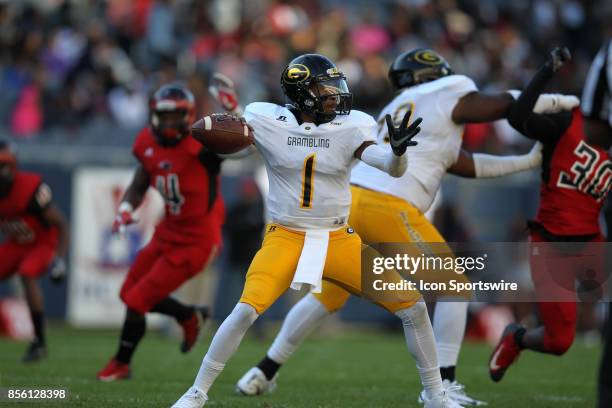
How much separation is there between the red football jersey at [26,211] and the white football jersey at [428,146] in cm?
361

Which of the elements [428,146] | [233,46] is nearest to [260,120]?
[428,146]

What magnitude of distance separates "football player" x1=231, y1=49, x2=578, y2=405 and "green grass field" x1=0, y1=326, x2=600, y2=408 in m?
0.33

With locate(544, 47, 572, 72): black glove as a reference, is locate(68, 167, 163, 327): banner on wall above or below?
below

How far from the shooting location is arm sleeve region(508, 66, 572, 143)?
6496mm

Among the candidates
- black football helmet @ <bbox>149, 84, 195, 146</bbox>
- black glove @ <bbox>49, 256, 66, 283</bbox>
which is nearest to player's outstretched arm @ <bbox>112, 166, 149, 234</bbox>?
black football helmet @ <bbox>149, 84, 195, 146</bbox>

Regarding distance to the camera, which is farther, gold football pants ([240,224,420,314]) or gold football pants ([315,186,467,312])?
gold football pants ([315,186,467,312])

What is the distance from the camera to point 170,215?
7965mm

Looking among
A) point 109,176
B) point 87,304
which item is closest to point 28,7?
point 109,176

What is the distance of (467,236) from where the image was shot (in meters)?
13.0

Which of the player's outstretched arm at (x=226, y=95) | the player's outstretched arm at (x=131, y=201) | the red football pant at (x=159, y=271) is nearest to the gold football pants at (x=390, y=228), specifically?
the player's outstretched arm at (x=226, y=95)

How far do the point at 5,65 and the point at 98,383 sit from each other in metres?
8.90

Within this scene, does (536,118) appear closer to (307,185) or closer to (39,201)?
(307,185)

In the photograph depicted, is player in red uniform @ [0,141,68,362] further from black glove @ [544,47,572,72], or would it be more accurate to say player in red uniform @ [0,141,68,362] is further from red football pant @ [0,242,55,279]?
black glove @ [544,47,572,72]

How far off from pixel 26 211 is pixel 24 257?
0.43 metres
